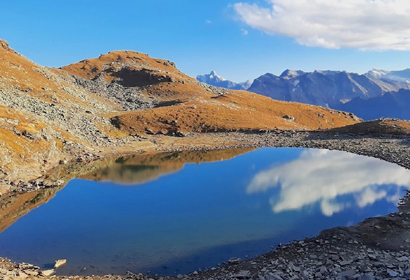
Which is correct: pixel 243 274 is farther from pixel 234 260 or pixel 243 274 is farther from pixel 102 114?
pixel 102 114

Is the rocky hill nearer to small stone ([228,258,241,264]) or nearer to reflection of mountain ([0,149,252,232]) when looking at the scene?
reflection of mountain ([0,149,252,232])

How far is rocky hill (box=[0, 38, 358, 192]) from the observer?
44625mm

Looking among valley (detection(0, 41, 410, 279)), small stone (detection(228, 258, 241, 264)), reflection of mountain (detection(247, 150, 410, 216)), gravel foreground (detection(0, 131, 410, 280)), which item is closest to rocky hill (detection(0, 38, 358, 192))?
valley (detection(0, 41, 410, 279))

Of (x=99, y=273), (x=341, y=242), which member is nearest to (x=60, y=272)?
(x=99, y=273)

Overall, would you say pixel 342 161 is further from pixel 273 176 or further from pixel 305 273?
pixel 305 273

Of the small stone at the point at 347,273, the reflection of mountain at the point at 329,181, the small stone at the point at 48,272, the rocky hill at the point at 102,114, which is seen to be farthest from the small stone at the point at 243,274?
the rocky hill at the point at 102,114

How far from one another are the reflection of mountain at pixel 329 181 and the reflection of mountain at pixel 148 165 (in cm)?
Result: 1310

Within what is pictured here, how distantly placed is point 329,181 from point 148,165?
26.4m

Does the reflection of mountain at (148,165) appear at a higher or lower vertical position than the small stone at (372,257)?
higher

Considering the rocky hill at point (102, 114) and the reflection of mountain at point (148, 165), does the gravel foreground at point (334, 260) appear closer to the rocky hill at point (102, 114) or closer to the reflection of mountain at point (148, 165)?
the reflection of mountain at point (148, 165)

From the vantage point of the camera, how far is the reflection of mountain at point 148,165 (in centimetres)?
4312

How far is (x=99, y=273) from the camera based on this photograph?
19.4 m

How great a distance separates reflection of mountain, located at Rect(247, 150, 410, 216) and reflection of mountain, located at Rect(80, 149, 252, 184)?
13097 mm

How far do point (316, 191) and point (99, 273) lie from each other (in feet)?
78.8
